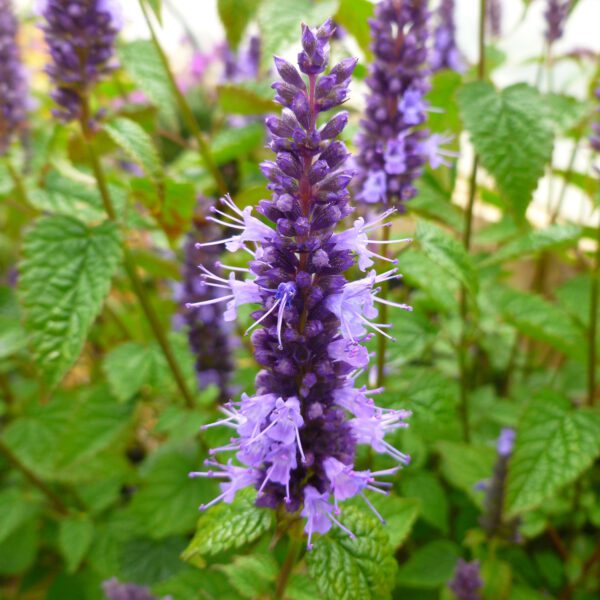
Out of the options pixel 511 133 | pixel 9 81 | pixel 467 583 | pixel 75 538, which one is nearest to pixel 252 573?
pixel 467 583

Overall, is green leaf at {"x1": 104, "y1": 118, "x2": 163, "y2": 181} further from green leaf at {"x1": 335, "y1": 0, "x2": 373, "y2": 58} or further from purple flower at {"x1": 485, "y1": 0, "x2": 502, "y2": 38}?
purple flower at {"x1": 485, "y1": 0, "x2": 502, "y2": 38}

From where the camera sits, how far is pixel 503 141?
154 centimetres

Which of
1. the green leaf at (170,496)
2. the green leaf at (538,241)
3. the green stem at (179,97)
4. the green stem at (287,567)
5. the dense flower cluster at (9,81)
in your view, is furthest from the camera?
the dense flower cluster at (9,81)

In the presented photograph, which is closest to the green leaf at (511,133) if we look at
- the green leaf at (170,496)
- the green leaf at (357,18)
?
the green leaf at (357,18)

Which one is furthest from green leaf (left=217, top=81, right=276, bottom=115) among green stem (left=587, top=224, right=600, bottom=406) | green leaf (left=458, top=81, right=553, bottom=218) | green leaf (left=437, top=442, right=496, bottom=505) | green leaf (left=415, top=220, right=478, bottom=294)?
green leaf (left=437, top=442, right=496, bottom=505)

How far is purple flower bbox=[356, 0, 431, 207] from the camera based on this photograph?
4.82 ft

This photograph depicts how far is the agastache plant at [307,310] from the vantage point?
835mm

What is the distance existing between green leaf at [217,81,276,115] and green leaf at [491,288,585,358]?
1023mm

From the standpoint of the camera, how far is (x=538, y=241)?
1631mm

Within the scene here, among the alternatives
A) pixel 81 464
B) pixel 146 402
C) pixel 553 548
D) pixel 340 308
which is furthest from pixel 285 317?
pixel 553 548

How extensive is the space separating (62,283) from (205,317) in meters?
0.62

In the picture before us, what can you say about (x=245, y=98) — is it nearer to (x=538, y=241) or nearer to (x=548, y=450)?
(x=538, y=241)

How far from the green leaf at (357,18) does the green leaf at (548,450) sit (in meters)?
1.11

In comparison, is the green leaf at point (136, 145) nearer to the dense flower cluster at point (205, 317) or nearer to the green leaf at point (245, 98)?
the dense flower cluster at point (205, 317)
